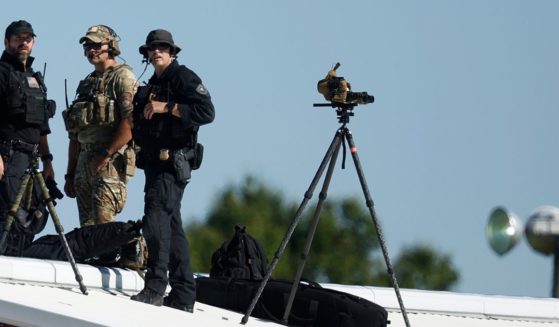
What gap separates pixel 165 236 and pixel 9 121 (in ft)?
5.41

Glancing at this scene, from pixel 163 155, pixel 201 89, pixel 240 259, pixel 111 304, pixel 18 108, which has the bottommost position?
pixel 111 304

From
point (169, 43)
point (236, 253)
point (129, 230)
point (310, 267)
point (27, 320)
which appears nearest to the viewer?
point (27, 320)

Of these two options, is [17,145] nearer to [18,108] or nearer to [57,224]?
[18,108]

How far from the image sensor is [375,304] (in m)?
14.6

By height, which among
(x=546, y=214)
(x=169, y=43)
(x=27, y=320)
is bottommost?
(x=27, y=320)

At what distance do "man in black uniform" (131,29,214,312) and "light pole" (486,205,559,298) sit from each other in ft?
8.81

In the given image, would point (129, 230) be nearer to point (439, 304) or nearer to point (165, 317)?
point (165, 317)

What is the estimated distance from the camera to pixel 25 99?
14273mm

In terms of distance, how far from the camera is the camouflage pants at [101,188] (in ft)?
49.6

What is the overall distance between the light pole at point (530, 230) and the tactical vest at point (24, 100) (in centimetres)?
346

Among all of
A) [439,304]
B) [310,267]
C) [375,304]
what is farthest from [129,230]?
[310,267]

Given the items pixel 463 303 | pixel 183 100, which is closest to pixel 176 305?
pixel 183 100

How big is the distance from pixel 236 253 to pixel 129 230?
4.00ft

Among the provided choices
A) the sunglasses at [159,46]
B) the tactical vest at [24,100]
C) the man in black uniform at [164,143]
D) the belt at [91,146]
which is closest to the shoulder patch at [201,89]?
the man in black uniform at [164,143]
